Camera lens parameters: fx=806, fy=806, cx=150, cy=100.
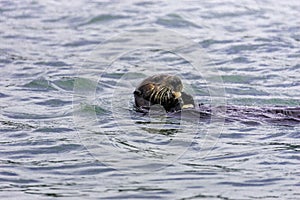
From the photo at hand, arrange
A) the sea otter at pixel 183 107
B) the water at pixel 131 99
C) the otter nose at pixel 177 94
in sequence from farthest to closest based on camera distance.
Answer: the otter nose at pixel 177 94 → the sea otter at pixel 183 107 → the water at pixel 131 99

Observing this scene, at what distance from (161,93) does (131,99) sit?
0.88 meters

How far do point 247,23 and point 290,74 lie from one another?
2591 mm

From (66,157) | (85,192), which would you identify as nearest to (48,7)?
(66,157)

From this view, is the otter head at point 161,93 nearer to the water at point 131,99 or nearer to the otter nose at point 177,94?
the otter nose at point 177,94

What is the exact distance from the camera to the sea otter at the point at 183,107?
7039mm

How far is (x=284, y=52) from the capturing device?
32.8ft

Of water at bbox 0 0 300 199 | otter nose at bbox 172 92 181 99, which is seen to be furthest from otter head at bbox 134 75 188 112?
water at bbox 0 0 300 199

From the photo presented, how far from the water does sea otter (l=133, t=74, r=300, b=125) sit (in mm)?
126

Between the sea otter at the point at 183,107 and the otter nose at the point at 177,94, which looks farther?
the otter nose at the point at 177,94

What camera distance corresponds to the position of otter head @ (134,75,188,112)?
726 cm

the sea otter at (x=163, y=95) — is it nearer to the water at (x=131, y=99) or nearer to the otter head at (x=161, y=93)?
the otter head at (x=161, y=93)

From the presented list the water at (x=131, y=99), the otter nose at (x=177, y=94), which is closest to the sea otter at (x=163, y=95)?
the otter nose at (x=177, y=94)

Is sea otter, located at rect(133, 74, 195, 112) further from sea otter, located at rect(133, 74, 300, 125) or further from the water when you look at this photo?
the water

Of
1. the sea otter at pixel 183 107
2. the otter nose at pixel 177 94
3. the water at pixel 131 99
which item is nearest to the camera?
the water at pixel 131 99
